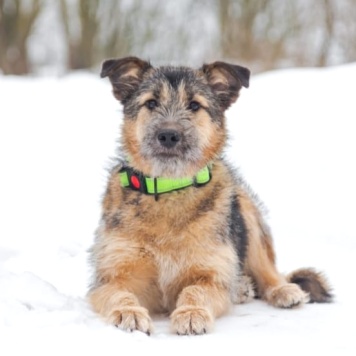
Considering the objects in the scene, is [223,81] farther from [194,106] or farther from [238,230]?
[238,230]

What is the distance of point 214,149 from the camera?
5.43 meters

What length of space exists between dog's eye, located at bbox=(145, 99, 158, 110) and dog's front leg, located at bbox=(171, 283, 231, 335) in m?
1.14

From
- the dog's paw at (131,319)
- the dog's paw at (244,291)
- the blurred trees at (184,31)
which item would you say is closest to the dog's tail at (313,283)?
the dog's paw at (244,291)

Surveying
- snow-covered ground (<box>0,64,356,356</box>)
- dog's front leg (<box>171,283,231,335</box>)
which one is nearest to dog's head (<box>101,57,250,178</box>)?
snow-covered ground (<box>0,64,356,356</box>)

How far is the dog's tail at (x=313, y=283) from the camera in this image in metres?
5.80

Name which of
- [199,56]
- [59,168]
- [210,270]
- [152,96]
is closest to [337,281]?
[210,270]

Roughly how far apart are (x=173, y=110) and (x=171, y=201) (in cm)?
57

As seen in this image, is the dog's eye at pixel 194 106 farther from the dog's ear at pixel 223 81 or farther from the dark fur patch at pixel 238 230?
the dark fur patch at pixel 238 230

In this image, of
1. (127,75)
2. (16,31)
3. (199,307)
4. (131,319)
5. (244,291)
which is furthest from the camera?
Answer: (16,31)

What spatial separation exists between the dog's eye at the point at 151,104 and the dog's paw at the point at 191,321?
1329 millimetres

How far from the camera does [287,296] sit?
5590 mm

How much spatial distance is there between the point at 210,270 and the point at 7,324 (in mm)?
1403

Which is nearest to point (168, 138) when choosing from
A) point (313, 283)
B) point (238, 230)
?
point (238, 230)

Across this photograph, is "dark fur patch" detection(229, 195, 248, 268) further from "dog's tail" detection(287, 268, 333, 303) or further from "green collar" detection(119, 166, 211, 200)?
"dog's tail" detection(287, 268, 333, 303)
